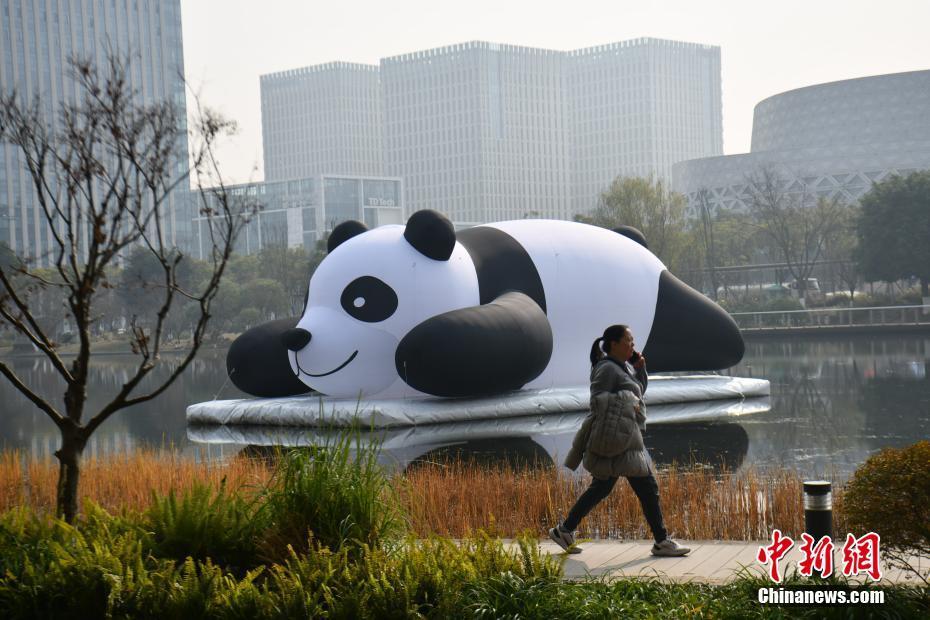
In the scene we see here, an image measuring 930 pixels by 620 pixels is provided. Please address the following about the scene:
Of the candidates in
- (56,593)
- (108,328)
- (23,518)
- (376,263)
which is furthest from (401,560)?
(108,328)

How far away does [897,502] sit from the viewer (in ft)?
19.2

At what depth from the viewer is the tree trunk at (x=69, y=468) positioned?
7289mm

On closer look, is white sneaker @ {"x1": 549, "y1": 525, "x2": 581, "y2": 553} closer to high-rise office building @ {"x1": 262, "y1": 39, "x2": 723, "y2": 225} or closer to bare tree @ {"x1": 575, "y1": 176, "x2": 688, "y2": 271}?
bare tree @ {"x1": 575, "y1": 176, "x2": 688, "y2": 271}

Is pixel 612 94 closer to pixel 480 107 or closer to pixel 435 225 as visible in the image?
pixel 480 107

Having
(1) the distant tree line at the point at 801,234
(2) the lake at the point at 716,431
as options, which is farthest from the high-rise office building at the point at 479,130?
(2) the lake at the point at 716,431

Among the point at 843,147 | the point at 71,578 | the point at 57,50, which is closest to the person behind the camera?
the point at 71,578

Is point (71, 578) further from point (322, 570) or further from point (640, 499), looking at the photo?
point (640, 499)

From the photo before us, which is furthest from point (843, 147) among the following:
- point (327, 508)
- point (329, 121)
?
point (327, 508)

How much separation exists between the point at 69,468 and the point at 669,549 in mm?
3765

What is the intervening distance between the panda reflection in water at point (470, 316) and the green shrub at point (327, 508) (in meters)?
8.91

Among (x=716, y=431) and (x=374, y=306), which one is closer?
(x=716, y=431)

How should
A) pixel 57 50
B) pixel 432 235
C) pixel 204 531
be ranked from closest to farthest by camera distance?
pixel 204 531 → pixel 432 235 → pixel 57 50

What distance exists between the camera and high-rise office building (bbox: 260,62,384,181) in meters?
152

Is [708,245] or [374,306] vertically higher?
[708,245]
